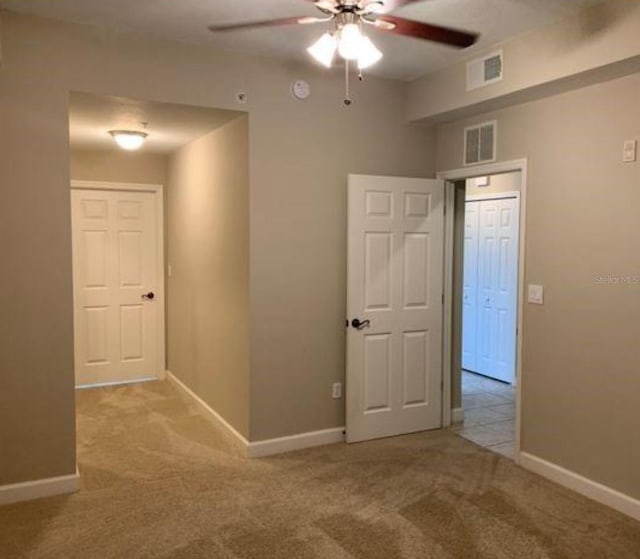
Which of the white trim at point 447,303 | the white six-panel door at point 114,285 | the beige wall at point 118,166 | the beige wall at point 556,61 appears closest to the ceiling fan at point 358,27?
the beige wall at point 556,61

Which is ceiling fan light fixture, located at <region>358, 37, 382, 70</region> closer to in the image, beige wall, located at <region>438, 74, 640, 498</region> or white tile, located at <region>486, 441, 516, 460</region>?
beige wall, located at <region>438, 74, 640, 498</region>

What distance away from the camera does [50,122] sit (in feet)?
10.8

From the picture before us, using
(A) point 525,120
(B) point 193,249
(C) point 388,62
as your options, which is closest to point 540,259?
(A) point 525,120

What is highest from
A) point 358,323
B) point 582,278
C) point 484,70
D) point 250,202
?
point 484,70

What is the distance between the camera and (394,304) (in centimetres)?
434

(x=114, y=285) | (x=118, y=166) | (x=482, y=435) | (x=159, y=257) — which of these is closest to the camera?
(x=482, y=435)

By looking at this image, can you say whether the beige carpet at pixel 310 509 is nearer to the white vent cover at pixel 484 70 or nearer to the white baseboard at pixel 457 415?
the white baseboard at pixel 457 415

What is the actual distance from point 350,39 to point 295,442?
282 centimetres

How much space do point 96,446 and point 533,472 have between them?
3051 millimetres

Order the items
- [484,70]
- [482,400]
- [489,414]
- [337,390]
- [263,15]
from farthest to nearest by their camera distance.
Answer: [482,400] → [489,414] → [337,390] → [484,70] → [263,15]

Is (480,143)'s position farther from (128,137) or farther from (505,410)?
(128,137)

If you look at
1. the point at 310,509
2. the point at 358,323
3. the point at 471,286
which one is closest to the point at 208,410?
the point at 358,323

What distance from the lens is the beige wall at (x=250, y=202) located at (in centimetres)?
324

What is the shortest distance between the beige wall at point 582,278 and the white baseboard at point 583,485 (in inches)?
1.6
